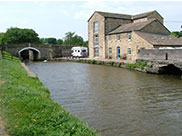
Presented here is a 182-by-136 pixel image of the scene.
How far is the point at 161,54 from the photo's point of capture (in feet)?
61.7

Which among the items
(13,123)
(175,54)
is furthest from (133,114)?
(175,54)

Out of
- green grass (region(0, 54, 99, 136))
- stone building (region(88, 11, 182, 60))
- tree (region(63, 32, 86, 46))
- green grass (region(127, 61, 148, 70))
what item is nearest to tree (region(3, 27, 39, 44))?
tree (region(63, 32, 86, 46))

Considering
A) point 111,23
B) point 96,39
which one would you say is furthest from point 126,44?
point 96,39

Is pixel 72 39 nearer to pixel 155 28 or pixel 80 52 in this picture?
pixel 80 52

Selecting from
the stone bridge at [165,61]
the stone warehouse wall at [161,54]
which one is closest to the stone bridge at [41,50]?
the stone warehouse wall at [161,54]

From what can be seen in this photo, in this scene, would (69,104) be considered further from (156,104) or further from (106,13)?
(106,13)

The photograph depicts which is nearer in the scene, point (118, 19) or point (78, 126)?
point (78, 126)

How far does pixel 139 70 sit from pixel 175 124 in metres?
14.0

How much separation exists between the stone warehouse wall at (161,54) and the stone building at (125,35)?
98.1 inches

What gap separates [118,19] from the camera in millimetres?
33969

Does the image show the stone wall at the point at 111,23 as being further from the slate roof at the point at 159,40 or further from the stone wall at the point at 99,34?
the slate roof at the point at 159,40

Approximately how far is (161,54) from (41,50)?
2916cm

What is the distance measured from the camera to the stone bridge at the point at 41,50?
1538 inches

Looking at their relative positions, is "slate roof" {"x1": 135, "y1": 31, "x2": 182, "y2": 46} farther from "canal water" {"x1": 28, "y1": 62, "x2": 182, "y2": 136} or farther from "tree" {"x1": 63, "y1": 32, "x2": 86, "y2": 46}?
"tree" {"x1": 63, "y1": 32, "x2": 86, "y2": 46}
